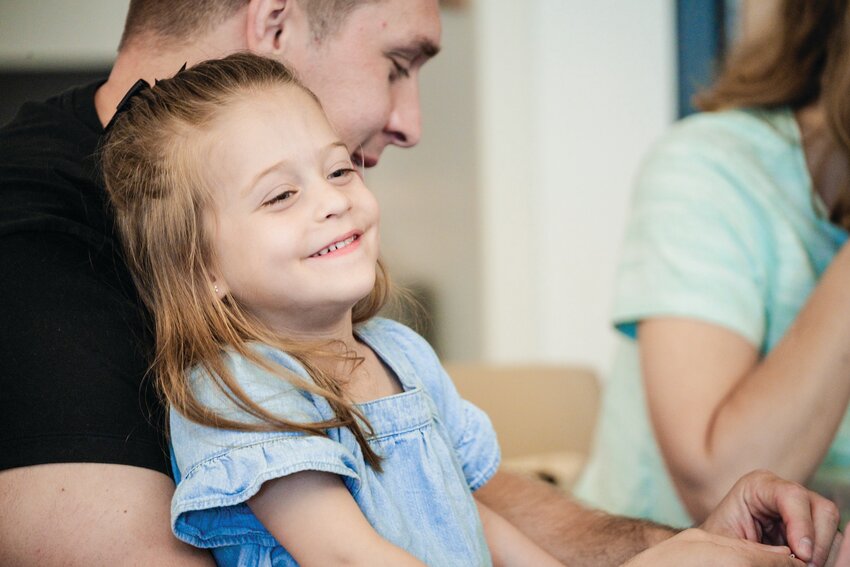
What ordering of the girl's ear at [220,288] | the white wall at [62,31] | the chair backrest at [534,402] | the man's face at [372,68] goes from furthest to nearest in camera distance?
1. the white wall at [62,31]
2. the chair backrest at [534,402]
3. the man's face at [372,68]
4. the girl's ear at [220,288]

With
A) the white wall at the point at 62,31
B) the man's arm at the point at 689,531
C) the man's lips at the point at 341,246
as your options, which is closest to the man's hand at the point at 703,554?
the man's arm at the point at 689,531

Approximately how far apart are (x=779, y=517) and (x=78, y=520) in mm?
680

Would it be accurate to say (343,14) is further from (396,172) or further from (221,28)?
(396,172)

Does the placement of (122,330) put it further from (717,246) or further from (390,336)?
(717,246)

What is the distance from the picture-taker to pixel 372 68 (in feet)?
4.18

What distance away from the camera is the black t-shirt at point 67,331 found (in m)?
0.94

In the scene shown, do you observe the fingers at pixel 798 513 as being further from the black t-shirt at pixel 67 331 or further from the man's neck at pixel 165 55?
the man's neck at pixel 165 55

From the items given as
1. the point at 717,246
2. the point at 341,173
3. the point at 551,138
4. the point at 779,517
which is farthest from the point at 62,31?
the point at 779,517

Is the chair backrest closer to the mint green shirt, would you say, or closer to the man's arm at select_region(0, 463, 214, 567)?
the mint green shirt

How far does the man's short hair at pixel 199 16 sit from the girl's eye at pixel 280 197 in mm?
346

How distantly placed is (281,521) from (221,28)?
0.61 meters

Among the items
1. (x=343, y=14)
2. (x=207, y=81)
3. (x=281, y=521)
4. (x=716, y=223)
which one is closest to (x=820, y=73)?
(x=716, y=223)

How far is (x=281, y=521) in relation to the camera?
2.96ft

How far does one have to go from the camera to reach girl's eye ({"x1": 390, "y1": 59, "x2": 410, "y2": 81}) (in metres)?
1.31
